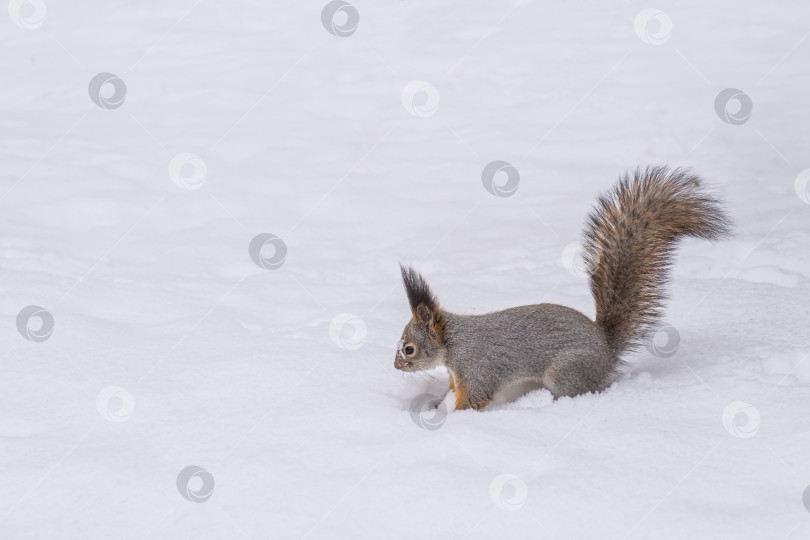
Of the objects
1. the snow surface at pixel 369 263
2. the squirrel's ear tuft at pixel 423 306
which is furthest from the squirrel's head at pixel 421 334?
the snow surface at pixel 369 263

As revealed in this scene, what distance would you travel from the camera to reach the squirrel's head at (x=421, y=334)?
318 cm

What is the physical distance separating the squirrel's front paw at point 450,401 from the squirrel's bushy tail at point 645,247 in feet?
2.23

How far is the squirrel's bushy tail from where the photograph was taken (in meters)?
3.19

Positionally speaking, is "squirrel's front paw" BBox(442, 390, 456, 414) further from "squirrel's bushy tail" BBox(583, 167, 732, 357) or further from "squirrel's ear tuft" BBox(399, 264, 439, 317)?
"squirrel's bushy tail" BBox(583, 167, 732, 357)

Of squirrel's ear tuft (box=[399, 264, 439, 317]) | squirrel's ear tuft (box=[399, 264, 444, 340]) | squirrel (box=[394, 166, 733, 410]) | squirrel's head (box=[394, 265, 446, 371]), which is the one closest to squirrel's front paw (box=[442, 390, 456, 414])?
squirrel (box=[394, 166, 733, 410])

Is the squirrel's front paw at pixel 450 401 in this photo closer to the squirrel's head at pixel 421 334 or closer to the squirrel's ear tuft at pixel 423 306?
the squirrel's head at pixel 421 334

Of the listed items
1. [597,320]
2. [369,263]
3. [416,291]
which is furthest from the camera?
[369,263]

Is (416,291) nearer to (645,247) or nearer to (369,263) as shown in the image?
(645,247)

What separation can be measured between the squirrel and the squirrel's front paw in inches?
2.7

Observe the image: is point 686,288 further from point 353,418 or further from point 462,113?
point 462,113

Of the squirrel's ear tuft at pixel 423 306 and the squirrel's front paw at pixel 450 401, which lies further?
the squirrel's front paw at pixel 450 401

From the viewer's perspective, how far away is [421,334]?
10.6 feet

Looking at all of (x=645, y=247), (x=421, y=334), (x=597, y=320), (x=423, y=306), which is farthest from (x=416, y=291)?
(x=645, y=247)

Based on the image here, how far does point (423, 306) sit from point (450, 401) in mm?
435
